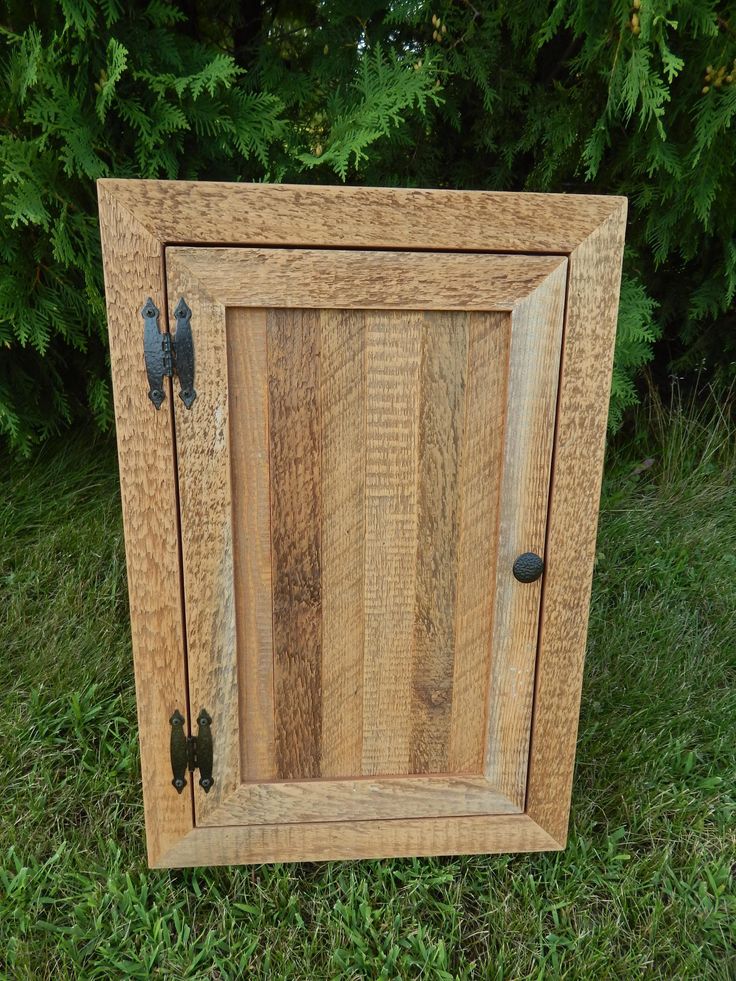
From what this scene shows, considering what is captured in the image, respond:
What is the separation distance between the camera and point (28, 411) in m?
2.44

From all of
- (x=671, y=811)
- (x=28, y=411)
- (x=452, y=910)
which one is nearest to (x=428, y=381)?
(x=452, y=910)

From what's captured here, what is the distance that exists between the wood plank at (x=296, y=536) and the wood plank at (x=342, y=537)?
0.7 inches

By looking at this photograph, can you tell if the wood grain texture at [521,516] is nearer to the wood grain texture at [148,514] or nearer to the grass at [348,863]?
the grass at [348,863]

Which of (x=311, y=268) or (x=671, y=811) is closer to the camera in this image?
(x=311, y=268)

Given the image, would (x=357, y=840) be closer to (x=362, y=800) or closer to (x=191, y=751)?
(x=362, y=800)

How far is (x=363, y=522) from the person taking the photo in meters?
1.40

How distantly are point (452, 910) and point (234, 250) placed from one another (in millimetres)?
1465

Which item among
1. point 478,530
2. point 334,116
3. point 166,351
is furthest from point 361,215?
point 334,116

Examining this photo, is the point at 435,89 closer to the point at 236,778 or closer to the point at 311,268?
the point at 311,268

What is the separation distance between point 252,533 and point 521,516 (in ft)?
1.76

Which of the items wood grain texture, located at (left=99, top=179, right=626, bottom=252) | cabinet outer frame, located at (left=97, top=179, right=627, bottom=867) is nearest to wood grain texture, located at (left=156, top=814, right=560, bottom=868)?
cabinet outer frame, located at (left=97, top=179, right=627, bottom=867)

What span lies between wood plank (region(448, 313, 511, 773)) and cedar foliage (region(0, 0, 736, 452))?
75 centimetres

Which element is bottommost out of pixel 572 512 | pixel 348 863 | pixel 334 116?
pixel 348 863

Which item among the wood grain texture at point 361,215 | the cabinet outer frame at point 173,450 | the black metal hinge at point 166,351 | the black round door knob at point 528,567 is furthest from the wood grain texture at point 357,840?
the wood grain texture at point 361,215
